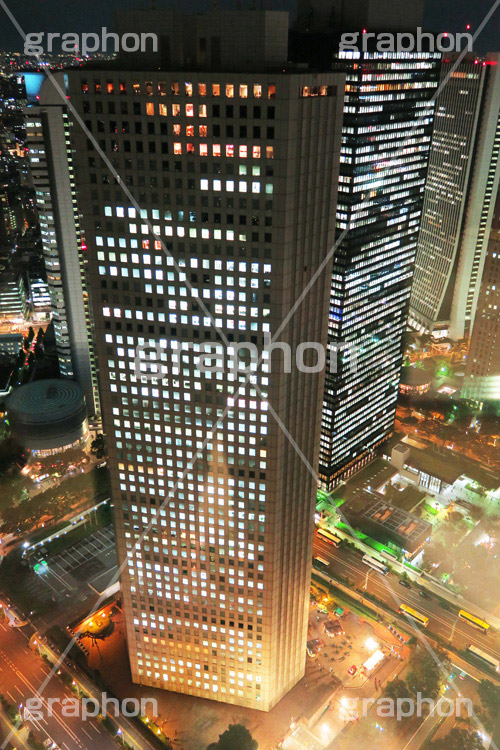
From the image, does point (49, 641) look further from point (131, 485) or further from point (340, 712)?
point (340, 712)

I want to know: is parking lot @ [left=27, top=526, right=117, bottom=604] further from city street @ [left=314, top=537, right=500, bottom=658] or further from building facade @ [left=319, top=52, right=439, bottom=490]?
building facade @ [left=319, top=52, right=439, bottom=490]

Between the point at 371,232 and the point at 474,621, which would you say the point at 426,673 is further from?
the point at 371,232

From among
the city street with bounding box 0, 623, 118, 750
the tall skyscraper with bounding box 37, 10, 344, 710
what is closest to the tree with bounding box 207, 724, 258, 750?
the tall skyscraper with bounding box 37, 10, 344, 710

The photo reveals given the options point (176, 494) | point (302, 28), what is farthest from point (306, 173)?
point (302, 28)

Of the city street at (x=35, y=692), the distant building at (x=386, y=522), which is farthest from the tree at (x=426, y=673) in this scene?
the city street at (x=35, y=692)

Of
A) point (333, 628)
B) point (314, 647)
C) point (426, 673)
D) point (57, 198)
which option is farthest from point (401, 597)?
point (57, 198)

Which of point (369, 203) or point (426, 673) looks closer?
point (426, 673)
